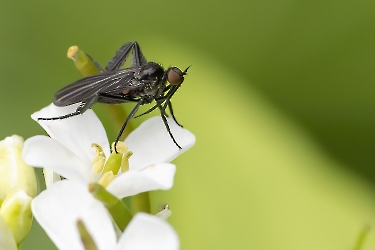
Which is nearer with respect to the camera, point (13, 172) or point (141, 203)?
point (13, 172)

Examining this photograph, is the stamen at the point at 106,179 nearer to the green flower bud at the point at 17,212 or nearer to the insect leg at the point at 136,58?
the green flower bud at the point at 17,212

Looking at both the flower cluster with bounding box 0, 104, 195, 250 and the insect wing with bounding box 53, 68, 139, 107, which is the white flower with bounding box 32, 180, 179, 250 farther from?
the insect wing with bounding box 53, 68, 139, 107

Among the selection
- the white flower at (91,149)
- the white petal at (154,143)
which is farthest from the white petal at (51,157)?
the white petal at (154,143)

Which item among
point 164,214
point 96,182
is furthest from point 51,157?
point 164,214

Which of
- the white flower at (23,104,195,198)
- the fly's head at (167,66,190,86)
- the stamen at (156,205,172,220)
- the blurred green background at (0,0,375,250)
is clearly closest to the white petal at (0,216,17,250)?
the white flower at (23,104,195,198)

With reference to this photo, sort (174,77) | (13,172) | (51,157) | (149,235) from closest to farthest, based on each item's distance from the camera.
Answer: (149,235), (51,157), (13,172), (174,77)

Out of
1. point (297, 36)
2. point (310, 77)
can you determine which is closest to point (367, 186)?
point (310, 77)

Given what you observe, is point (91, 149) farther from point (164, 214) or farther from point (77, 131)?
point (164, 214)
